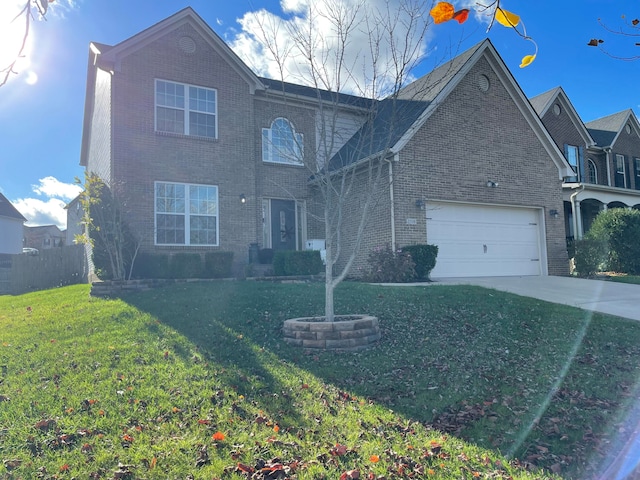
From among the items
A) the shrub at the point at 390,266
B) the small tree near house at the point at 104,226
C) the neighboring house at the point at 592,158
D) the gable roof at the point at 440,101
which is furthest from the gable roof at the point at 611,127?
the small tree near house at the point at 104,226

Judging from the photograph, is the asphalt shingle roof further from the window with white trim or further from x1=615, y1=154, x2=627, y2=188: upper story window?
the window with white trim

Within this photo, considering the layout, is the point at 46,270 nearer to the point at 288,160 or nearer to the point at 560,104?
the point at 288,160

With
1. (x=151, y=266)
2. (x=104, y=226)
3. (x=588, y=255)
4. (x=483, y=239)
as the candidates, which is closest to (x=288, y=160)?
(x=151, y=266)

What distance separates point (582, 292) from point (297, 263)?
273 inches

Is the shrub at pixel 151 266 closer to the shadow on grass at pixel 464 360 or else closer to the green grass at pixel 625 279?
the shadow on grass at pixel 464 360

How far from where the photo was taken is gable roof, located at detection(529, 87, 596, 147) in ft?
72.5

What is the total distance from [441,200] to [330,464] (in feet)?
36.9

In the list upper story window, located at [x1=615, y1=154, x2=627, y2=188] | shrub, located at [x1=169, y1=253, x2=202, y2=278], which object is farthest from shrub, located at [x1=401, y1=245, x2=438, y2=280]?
upper story window, located at [x1=615, y1=154, x2=627, y2=188]

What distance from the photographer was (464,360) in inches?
231

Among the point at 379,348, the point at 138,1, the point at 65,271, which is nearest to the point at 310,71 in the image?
the point at 138,1

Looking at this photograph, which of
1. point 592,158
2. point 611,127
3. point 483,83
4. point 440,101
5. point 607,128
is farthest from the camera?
point 607,128

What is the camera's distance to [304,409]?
4359 millimetres

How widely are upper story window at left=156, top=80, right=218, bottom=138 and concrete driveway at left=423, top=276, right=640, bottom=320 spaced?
7.89 meters

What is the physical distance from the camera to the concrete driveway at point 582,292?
9195 millimetres
